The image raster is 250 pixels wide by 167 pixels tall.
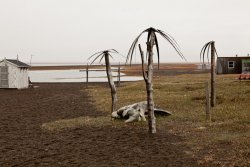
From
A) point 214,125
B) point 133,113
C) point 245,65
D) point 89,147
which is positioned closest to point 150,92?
point 89,147

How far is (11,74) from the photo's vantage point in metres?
44.1

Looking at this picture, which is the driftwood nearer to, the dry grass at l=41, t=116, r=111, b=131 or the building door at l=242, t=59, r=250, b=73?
the dry grass at l=41, t=116, r=111, b=131

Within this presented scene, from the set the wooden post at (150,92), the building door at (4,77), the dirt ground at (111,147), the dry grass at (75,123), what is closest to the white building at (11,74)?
the building door at (4,77)

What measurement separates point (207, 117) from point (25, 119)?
1047cm

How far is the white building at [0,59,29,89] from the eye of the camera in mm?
43688

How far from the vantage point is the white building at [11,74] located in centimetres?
4369

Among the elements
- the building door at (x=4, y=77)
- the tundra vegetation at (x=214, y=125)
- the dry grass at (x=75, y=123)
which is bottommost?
the dry grass at (x=75, y=123)

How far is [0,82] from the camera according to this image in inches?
1772

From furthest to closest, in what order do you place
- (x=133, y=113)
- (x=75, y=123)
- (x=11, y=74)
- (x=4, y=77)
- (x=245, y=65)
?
(x=245, y=65)
(x=4, y=77)
(x=11, y=74)
(x=133, y=113)
(x=75, y=123)

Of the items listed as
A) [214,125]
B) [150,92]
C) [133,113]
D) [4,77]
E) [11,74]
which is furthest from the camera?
[4,77]

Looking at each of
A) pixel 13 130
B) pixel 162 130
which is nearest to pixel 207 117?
pixel 162 130

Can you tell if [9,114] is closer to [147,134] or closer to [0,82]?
[147,134]

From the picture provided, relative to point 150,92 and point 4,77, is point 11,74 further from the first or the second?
point 150,92

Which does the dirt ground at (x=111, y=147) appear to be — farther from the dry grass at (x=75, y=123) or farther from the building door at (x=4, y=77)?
the building door at (x=4, y=77)
